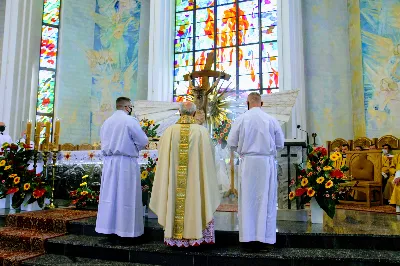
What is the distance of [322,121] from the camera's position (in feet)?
32.9

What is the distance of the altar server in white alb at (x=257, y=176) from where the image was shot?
384 centimetres

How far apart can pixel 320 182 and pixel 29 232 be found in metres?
3.78

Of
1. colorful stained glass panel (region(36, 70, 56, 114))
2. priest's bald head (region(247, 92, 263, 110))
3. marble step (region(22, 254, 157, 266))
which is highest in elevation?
colorful stained glass panel (region(36, 70, 56, 114))

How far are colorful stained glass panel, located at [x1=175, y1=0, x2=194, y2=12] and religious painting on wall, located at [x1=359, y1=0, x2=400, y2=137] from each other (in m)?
5.44

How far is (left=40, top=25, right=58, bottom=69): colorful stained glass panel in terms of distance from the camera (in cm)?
1180

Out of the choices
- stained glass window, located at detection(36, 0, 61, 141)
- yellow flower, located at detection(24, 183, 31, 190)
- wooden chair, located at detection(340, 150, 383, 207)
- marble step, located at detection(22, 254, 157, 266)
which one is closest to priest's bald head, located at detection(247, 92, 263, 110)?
marble step, located at detection(22, 254, 157, 266)

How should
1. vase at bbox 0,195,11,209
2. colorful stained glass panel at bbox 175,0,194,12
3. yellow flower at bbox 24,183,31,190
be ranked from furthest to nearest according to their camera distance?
colorful stained glass panel at bbox 175,0,194,12 < vase at bbox 0,195,11,209 < yellow flower at bbox 24,183,31,190

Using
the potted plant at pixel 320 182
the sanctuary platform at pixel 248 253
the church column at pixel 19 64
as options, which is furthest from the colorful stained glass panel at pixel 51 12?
the potted plant at pixel 320 182

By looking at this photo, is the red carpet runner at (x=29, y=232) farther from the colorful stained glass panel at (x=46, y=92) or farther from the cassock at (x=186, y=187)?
the colorful stained glass panel at (x=46, y=92)

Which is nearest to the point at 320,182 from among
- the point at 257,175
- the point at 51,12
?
the point at 257,175

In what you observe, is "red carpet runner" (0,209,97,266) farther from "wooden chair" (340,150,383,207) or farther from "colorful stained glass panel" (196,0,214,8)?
"colorful stained glass panel" (196,0,214,8)

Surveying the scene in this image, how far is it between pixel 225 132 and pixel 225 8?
5.97 m

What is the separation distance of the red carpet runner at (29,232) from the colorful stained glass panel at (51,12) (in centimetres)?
826

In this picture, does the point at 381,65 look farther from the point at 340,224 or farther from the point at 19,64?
the point at 19,64
